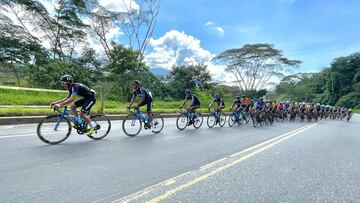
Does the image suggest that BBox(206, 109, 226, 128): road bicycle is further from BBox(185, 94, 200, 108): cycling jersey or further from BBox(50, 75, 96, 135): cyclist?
BBox(50, 75, 96, 135): cyclist

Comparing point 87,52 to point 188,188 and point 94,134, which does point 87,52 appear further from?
point 188,188

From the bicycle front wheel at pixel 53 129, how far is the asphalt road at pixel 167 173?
239 mm

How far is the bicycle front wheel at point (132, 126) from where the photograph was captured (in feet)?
33.2

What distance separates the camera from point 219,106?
15.9 meters

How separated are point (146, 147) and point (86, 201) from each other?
4176 mm

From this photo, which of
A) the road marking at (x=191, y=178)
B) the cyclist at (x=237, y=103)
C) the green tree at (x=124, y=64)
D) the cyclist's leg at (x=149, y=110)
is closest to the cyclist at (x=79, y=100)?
the cyclist's leg at (x=149, y=110)

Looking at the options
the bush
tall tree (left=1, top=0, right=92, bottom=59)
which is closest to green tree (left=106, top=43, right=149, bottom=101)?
tall tree (left=1, top=0, right=92, bottom=59)

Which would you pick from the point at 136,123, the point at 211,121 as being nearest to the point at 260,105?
the point at 211,121

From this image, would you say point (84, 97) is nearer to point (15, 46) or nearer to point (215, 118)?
point (215, 118)

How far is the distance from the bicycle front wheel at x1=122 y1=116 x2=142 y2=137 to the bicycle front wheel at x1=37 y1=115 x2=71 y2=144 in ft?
7.47

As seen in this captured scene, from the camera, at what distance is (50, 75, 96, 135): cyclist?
793 cm

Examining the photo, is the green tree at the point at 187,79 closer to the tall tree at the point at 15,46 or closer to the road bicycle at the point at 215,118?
the tall tree at the point at 15,46

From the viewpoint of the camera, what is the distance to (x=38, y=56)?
30781 millimetres

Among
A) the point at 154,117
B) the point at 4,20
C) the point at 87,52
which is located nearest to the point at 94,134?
the point at 154,117
